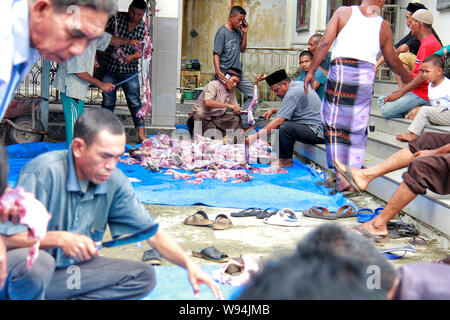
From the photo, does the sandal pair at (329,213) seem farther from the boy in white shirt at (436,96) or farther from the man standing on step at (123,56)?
the man standing on step at (123,56)

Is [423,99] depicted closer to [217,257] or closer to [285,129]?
[285,129]

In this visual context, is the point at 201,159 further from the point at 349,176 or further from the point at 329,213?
the point at 349,176

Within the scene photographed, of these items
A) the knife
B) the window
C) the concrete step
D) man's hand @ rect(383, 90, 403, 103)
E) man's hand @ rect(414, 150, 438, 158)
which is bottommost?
the concrete step

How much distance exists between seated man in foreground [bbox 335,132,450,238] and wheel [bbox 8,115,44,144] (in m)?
4.92

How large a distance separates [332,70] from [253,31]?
427 inches

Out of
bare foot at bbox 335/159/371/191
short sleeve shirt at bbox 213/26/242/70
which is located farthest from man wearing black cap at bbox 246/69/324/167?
bare foot at bbox 335/159/371/191

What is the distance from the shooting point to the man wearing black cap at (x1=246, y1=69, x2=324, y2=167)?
24.4 feet

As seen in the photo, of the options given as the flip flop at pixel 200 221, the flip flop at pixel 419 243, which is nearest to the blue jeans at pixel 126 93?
the flip flop at pixel 200 221

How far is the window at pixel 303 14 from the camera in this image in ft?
45.5

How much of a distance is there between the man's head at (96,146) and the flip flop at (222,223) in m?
2.37

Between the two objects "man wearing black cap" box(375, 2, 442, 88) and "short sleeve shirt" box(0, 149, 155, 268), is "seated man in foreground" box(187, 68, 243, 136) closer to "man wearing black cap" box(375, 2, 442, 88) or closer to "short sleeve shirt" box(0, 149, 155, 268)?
"man wearing black cap" box(375, 2, 442, 88)

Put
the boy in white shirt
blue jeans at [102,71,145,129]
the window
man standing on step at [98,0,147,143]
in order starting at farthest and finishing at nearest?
the window < blue jeans at [102,71,145,129] < man standing on step at [98,0,147,143] < the boy in white shirt
